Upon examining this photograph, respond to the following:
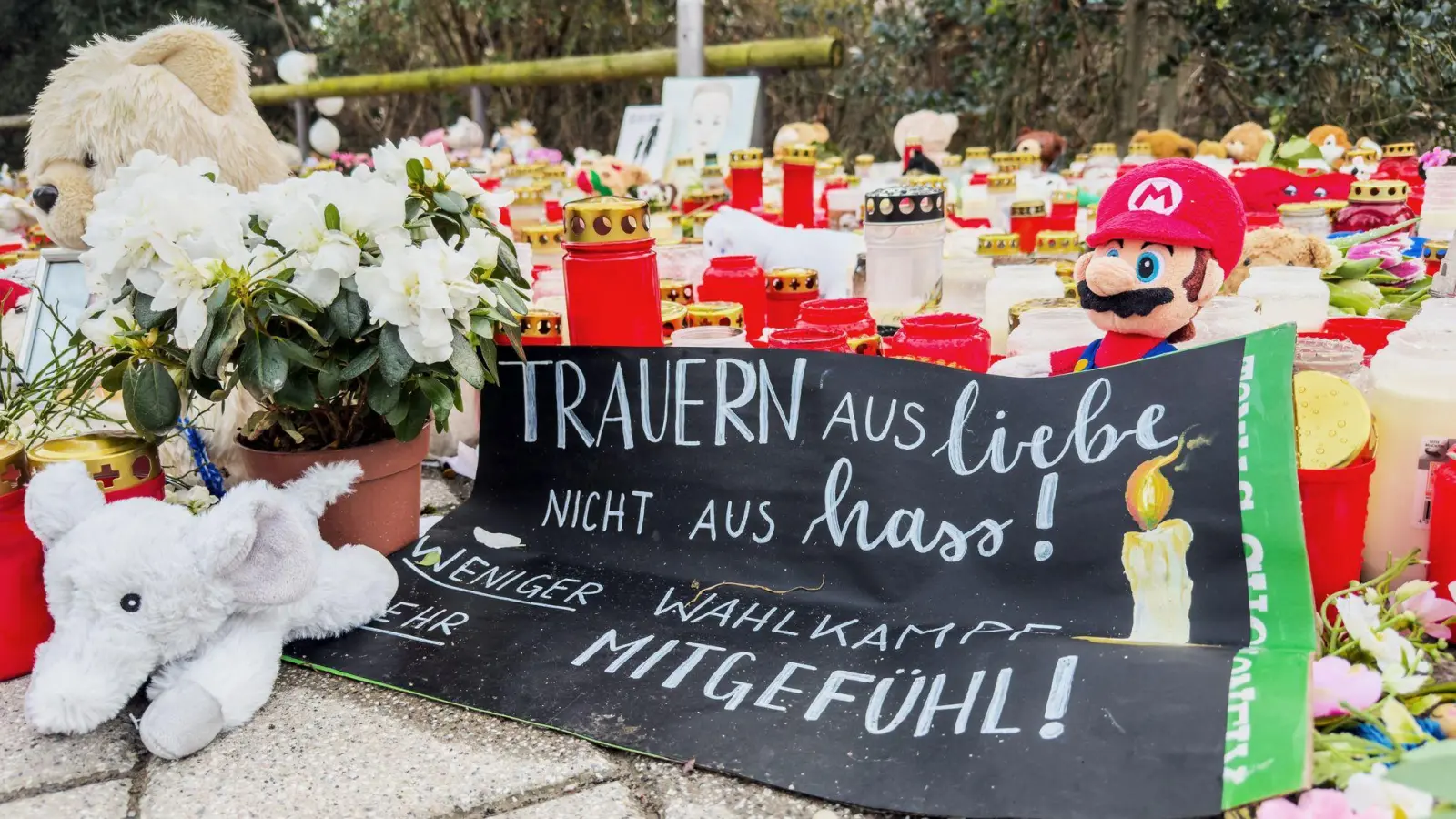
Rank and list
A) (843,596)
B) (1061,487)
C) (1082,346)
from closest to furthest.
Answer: (1061,487), (843,596), (1082,346)

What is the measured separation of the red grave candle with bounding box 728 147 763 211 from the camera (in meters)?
2.75

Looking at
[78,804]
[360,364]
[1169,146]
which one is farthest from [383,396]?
[1169,146]

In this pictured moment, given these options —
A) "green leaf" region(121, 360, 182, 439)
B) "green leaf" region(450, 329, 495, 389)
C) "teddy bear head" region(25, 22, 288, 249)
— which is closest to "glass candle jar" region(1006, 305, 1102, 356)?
"green leaf" region(450, 329, 495, 389)

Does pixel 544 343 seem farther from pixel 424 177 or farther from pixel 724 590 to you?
pixel 724 590

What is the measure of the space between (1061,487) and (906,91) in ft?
17.7

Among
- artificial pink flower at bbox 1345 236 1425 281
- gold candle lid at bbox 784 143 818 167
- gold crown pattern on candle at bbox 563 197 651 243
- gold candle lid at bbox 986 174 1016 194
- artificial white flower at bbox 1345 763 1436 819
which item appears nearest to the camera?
artificial white flower at bbox 1345 763 1436 819

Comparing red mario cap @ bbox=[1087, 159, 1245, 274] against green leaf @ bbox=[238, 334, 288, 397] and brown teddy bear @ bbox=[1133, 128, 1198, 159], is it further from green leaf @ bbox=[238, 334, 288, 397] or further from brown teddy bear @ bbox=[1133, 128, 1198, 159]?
brown teddy bear @ bbox=[1133, 128, 1198, 159]

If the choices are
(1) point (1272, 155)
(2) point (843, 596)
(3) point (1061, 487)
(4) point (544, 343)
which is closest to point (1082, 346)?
(3) point (1061, 487)

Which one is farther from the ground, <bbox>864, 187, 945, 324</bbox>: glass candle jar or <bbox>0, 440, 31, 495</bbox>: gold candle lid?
<bbox>864, 187, 945, 324</bbox>: glass candle jar

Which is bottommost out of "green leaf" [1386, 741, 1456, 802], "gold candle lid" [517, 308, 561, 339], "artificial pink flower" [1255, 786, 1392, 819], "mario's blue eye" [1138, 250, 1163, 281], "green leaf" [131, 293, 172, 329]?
"artificial pink flower" [1255, 786, 1392, 819]

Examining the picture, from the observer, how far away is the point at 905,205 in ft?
5.87

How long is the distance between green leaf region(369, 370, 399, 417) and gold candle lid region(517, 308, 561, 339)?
1.20 ft

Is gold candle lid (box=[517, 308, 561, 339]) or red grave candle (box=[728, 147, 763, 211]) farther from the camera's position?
red grave candle (box=[728, 147, 763, 211])

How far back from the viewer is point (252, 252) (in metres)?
1.20
